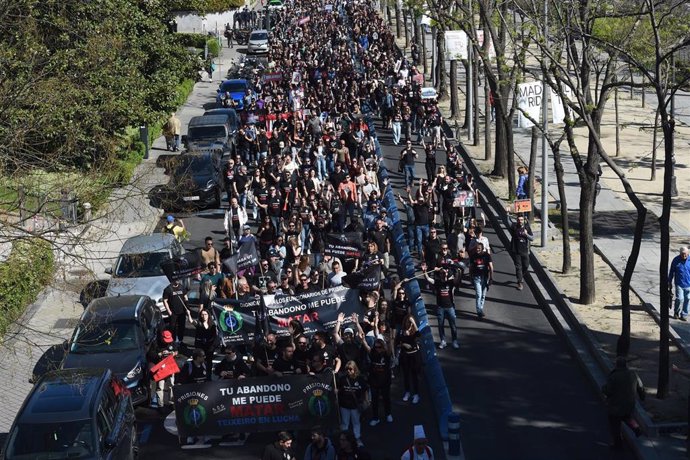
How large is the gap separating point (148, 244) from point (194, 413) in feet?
29.4

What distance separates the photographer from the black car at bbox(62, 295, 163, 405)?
1975 centimetres

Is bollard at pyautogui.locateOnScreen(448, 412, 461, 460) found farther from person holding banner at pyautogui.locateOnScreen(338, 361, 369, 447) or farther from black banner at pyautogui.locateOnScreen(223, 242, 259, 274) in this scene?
black banner at pyautogui.locateOnScreen(223, 242, 259, 274)

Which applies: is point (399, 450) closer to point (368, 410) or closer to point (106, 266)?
point (368, 410)

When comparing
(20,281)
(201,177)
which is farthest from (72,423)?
(201,177)

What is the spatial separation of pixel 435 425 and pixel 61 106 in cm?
1144

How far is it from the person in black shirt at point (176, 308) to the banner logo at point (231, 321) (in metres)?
1.91

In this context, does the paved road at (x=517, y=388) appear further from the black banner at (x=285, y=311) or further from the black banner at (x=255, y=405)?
the black banner at (x=255, y=405)

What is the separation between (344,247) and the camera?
78.0 feet

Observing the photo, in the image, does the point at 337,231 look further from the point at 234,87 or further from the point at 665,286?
the point at 234,87


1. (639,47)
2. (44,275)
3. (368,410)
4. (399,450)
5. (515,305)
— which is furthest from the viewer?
(639,47)

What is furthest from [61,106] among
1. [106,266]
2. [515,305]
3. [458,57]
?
[458,57]

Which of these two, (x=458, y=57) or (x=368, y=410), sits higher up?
(x=458, y=57)

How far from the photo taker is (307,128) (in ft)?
124

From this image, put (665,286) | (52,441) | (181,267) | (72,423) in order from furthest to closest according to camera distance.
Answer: (181,267) → (665,286) → (72,423) → (52,441)
